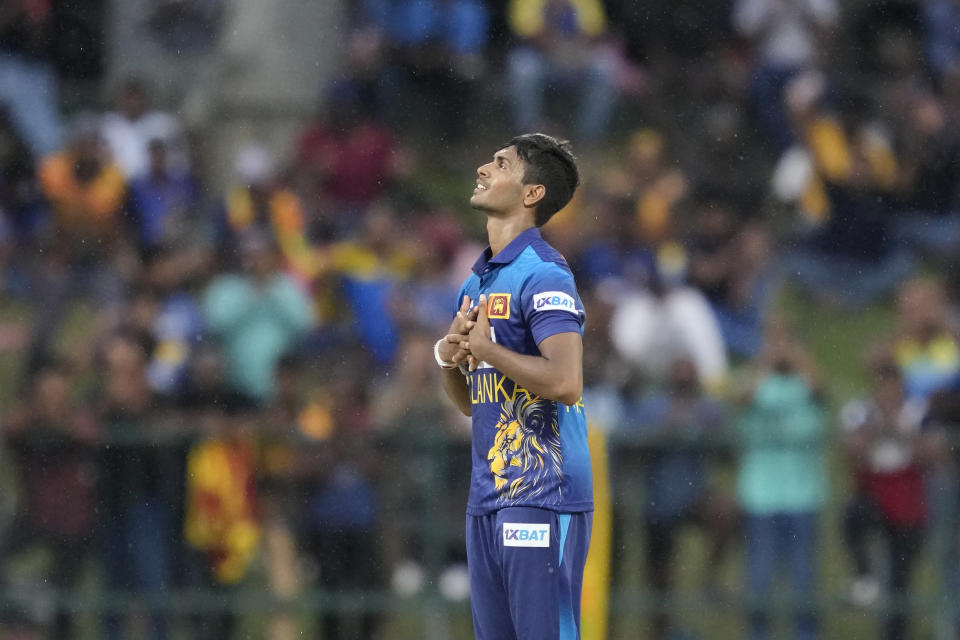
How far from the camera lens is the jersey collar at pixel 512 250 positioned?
590cm

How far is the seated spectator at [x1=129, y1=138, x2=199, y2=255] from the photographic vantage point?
1235 cm

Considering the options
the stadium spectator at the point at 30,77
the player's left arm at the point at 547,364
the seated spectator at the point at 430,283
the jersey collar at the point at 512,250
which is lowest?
the player's left arm at the point at 547,364

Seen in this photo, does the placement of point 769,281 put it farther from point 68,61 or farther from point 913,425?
point 68,61

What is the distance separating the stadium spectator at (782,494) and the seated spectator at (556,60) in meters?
5.12

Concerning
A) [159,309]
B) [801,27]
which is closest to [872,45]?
[801,27]

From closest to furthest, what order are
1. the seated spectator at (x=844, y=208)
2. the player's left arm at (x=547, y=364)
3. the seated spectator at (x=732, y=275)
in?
the player's left arm at (x=547, y=364), the seated spectator at (x=732, y=275), the seated spectator at (x=844, y=208)

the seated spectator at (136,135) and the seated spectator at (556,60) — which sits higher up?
the seated spectator at (556,60)

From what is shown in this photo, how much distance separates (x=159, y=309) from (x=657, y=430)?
3.70m

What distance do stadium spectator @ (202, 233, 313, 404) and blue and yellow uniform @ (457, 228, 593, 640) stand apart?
5.48 m

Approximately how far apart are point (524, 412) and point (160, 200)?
7.64m

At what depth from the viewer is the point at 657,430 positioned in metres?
10.4

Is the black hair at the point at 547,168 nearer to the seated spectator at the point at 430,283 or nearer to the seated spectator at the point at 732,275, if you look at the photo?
the seated spectator at the point at 430,283

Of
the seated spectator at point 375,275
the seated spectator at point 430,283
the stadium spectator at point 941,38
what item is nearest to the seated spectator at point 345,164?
the seated spectator at point 375,275

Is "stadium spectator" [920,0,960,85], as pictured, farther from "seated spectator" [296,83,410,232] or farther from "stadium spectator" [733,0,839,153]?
"seated spectator" [296,83,410,232]
